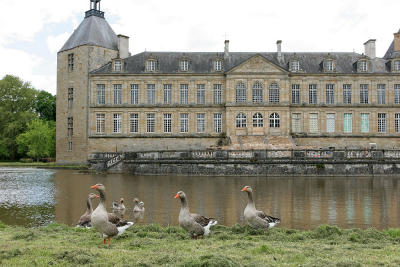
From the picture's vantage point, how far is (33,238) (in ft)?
25.3

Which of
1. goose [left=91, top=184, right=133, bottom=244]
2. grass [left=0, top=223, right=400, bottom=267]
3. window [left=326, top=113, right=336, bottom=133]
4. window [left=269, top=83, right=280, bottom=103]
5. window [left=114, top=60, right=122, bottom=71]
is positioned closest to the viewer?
grass [left=0, top=223, right=400, bottom=267]

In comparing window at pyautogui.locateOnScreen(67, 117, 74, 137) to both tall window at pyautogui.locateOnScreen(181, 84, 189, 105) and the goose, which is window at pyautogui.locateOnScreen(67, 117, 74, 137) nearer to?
tall window at pyautogui.locateOnScreen(181, 84, 189, 105)

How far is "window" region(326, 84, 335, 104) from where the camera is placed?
42562 millimetres

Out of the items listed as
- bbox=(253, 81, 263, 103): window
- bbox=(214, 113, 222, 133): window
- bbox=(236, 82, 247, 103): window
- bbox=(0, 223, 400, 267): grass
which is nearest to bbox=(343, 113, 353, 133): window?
bbox=(253, 81, 263, 103): window

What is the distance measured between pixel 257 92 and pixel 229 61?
16.4 ft

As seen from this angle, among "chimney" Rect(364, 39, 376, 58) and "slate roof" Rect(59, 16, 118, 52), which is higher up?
"slate roof" Rect(59, 16, 118, 52)

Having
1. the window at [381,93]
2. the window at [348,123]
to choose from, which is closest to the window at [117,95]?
the window at [348,123]

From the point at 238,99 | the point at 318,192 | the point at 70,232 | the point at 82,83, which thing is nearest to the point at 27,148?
the point at 82,83

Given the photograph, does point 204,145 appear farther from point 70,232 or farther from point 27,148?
point 70,232

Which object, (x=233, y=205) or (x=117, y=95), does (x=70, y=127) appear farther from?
(x=233, y=205)

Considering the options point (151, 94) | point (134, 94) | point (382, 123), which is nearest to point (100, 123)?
point (134, 94)

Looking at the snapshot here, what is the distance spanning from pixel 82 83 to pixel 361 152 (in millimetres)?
28193

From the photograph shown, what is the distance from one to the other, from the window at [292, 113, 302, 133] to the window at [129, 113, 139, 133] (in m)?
16.2

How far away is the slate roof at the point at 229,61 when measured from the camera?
42.9m
